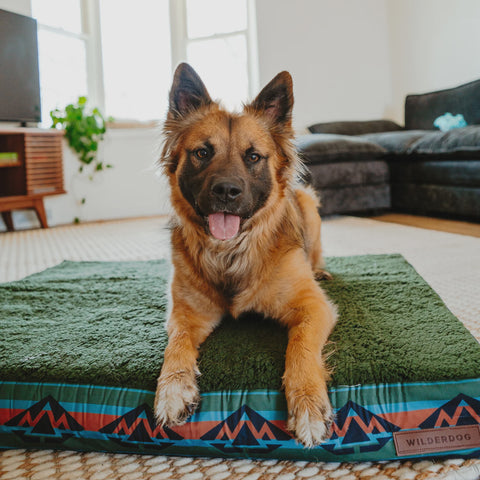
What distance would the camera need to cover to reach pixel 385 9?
6.96 meters

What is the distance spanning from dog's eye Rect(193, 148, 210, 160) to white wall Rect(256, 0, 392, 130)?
5.18 meters

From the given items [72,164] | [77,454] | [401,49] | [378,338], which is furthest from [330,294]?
[401,49]

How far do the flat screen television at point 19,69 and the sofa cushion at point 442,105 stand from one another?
4601 millimetres

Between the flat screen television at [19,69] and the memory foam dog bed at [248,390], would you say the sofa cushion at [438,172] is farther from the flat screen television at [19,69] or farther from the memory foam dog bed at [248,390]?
the flat screen television at [19,69]

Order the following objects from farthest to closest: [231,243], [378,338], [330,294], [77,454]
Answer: [330,294], [231,243], [378,338], [77,454]

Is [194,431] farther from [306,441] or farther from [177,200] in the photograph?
[177,200]

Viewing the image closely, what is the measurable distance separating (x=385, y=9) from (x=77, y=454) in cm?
748

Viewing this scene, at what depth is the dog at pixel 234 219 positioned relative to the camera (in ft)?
4.80

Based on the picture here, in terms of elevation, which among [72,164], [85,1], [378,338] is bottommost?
[378,338]

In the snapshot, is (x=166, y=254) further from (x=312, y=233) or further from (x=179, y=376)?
(x=179, y=376)

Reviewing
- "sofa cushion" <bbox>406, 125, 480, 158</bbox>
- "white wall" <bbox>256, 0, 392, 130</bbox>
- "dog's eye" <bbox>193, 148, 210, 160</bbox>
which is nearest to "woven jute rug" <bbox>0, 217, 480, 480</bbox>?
"dog's eye" <bbox>193, 148, 210, 160</bbox>

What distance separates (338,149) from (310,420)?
4153mm

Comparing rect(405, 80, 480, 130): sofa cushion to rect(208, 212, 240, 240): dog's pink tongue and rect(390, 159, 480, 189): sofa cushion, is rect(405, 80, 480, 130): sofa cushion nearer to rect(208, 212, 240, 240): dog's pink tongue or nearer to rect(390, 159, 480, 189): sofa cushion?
rect(390, 159, 480, 189): sofa cushion

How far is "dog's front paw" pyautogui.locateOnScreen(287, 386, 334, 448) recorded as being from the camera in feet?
3.37
